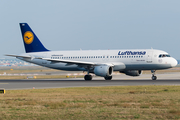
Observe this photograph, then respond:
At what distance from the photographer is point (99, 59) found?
162 ft

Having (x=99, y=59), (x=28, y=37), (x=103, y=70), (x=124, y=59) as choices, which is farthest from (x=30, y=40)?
(x=124, y=59)

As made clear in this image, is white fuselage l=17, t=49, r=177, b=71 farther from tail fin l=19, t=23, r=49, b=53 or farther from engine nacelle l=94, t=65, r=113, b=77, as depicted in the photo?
tail fin l=19, t=23, r=49, b=53

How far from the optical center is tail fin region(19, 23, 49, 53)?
180ft

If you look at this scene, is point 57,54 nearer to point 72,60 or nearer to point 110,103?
point 72,60

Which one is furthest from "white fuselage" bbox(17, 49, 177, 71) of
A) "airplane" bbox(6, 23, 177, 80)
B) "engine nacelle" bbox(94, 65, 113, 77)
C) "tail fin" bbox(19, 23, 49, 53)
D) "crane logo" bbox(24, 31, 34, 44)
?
"crane logo" bbox(24, 31, 34, 44)

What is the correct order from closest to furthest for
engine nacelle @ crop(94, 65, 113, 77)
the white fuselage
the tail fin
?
engine nacelle @ crop(94, 65, 113, 77)
the white fuselage
the tail fin

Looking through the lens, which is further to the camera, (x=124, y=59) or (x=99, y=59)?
(x=99, y=59)

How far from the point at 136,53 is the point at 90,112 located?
106 feet

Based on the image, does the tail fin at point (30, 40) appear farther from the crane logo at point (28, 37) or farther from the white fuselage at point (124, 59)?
the white fuselage at point (124, 59)

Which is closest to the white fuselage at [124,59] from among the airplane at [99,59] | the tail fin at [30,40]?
the airplane at [99,59]

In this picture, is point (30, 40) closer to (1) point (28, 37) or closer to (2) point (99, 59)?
(1) point (28, 37)

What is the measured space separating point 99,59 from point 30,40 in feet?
43.4

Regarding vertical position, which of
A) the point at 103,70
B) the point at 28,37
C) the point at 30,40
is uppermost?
the point at 28,37

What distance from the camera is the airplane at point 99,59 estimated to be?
46.2 m
